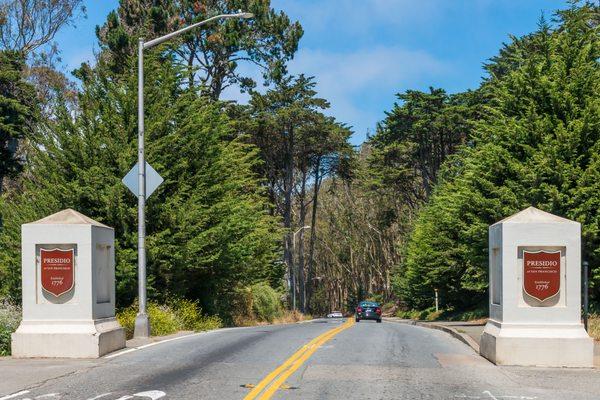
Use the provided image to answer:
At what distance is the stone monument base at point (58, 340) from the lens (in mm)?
14328

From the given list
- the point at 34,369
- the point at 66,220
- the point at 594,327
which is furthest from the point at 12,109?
the point at 594,327

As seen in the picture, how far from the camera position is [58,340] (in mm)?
14414

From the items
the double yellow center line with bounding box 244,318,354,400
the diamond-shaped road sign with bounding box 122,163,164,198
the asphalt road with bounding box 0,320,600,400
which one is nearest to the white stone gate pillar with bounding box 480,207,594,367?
the asphalt road with bounding box 0,320,600,400

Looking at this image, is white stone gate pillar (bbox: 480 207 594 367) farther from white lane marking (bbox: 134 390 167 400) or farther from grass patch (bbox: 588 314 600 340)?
grass patch (bbox: 588 314 600 340)

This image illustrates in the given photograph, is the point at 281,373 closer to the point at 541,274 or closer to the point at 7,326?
the point at 541,274

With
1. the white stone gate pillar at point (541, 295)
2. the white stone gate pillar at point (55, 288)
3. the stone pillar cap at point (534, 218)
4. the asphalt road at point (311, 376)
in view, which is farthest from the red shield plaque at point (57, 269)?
the stone pillar cap at point (534, 218)

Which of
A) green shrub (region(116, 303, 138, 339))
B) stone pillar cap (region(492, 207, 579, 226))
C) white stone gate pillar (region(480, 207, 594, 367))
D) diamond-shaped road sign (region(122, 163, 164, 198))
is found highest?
diamond-shaped road sign (region(122, 163, 164, 198))

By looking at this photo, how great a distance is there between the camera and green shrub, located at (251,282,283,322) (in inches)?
1625

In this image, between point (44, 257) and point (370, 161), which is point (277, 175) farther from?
point (44, 257)

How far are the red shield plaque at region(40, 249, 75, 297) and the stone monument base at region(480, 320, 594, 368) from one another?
7.90m

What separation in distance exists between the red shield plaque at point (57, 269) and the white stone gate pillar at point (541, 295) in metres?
7.90

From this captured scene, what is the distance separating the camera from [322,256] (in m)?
95.2

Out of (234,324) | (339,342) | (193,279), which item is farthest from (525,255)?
(234,324)

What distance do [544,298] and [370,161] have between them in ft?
157
